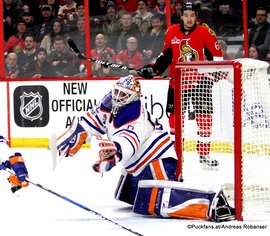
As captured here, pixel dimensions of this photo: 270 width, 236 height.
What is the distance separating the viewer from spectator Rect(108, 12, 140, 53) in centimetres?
848

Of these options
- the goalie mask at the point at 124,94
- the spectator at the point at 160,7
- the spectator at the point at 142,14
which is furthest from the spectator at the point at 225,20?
the goalie mask at the point at 124,94

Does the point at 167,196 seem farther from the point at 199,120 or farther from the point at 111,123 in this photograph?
the point at 199,120

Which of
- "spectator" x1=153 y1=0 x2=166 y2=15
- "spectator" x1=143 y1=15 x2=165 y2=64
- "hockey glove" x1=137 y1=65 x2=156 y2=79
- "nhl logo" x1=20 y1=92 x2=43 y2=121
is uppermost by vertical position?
"spectator" x1=153 y1=0 x2=166 y2=15

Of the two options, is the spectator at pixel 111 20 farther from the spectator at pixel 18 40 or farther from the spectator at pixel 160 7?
the spectator at pixel 18 40

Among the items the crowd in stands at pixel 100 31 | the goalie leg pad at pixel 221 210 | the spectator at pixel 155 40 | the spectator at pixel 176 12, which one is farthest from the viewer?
the spectator at pixel 155 40

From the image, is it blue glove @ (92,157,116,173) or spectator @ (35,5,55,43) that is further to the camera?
spectator @ (35,5,55,43)

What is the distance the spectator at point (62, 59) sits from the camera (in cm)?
860

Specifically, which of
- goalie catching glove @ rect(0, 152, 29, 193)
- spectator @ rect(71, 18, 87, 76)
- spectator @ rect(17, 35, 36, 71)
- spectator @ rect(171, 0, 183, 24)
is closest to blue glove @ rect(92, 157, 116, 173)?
goalie catching glove @ rect(0, 152, 29, 193)

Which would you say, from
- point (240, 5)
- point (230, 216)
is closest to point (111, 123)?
point (230, 216)

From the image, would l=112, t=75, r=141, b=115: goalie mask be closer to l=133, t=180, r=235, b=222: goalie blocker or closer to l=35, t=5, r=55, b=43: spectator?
l=133, t=180, r=235, b=222: goalie blocker

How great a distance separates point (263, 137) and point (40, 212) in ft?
4.02

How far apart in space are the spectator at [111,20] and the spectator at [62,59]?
37 cm

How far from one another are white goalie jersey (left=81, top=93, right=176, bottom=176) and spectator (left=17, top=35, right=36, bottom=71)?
132 inches

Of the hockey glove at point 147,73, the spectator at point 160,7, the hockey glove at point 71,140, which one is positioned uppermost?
the spectator at point 160,7
